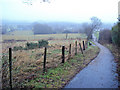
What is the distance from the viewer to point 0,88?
15.0 feet

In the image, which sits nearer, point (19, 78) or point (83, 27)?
point (19, 78)

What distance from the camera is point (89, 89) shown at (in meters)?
4.66

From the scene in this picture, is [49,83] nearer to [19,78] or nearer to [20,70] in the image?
[19,78]

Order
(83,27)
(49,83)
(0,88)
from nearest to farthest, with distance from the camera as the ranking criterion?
(0,88)
(49,83)
(83,27)

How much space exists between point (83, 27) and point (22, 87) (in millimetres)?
36738

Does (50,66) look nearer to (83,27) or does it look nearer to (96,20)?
(96,20)

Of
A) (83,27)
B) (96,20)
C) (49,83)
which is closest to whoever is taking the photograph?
(49,83)

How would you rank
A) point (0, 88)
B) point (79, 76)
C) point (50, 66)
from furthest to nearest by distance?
point (50, 66) → point (79, 76) → point (0, 88)

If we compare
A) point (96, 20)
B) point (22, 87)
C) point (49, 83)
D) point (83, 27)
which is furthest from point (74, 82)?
point (83, 27)

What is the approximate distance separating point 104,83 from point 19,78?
406 centimetres

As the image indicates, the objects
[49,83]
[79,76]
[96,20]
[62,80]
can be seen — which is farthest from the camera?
[96,20]

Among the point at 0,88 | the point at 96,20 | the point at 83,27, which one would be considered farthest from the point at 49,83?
the point at 83,27

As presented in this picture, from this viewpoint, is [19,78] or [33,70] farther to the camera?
[33,70]

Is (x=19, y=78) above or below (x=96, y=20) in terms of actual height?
below
